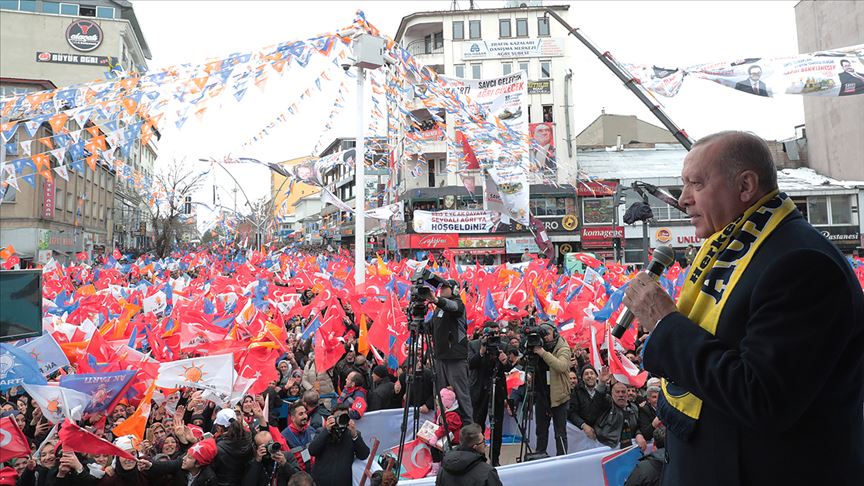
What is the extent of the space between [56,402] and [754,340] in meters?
6.31

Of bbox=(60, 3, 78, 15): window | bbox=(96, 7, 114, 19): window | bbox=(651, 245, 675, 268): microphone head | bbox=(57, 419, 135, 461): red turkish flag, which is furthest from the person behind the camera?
bbox=(96, 7, 114, 19): window

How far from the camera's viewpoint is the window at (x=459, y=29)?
42.7 metres

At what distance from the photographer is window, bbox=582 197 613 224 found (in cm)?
3912

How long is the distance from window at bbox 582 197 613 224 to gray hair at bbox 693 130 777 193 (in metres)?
38.6

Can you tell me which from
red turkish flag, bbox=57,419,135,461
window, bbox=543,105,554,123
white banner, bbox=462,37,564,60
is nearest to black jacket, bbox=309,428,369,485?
red turkish flag, bbox=57,419,135,461

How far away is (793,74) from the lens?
11.6 m

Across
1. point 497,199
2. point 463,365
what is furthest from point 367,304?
point 497,199

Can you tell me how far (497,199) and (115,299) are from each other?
16659mm

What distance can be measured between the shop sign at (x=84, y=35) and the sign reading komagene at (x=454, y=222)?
40881 millimetres

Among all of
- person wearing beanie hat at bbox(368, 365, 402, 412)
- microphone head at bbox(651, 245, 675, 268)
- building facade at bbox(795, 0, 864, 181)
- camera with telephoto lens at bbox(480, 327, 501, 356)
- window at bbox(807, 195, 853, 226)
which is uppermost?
building facade at bbox(795, 0, 864, 181)

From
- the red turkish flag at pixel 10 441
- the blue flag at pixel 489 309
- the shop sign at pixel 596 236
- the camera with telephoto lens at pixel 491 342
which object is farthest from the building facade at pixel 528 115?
the red turkish flag at pixel 10 441

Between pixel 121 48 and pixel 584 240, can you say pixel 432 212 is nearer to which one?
pixel 584 240

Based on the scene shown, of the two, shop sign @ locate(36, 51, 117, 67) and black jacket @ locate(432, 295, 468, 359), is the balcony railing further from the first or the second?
black jacket @ locate(432, 295, 468, 359)

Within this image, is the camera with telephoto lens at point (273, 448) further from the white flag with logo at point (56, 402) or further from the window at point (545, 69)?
the window at point (545, 69)
